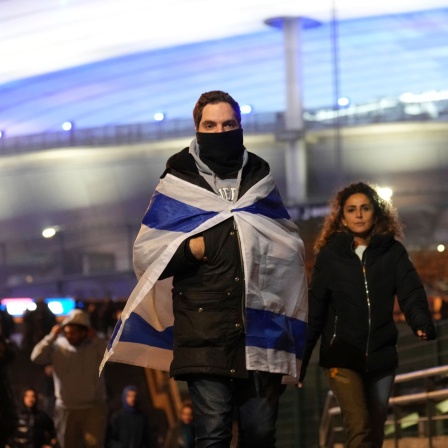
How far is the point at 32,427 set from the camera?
32.6 ft

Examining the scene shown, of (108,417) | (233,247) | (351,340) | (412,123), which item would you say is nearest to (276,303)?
(233,247)

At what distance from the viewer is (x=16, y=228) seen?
35.5 feet

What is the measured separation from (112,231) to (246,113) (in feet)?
5.28

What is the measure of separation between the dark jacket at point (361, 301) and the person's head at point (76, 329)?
3805 millimetres

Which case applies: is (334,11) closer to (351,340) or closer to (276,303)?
(351,340)

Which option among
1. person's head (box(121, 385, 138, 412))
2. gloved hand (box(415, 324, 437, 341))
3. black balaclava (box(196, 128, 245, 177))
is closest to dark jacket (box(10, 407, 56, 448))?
person's head (box(121, 385, 138, 412))

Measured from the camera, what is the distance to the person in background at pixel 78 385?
972 centimetres

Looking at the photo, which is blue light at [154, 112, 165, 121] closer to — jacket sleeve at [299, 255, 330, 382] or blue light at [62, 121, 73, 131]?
blue light at [62, 121, 73, 131]

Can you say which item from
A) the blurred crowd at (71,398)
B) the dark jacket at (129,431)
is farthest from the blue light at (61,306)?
the dark jacket at (129,431)

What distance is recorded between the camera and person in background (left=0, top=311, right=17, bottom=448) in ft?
31.9

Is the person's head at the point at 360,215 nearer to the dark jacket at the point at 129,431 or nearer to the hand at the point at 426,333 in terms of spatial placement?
the hand at the point at 426,333

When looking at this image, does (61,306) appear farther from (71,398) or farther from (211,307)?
(211,307)

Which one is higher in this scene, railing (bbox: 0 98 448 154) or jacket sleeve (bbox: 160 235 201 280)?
railing (bbox: 0 98 448 154)

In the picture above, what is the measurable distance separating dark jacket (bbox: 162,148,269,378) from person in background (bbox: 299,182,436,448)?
4.96ft
